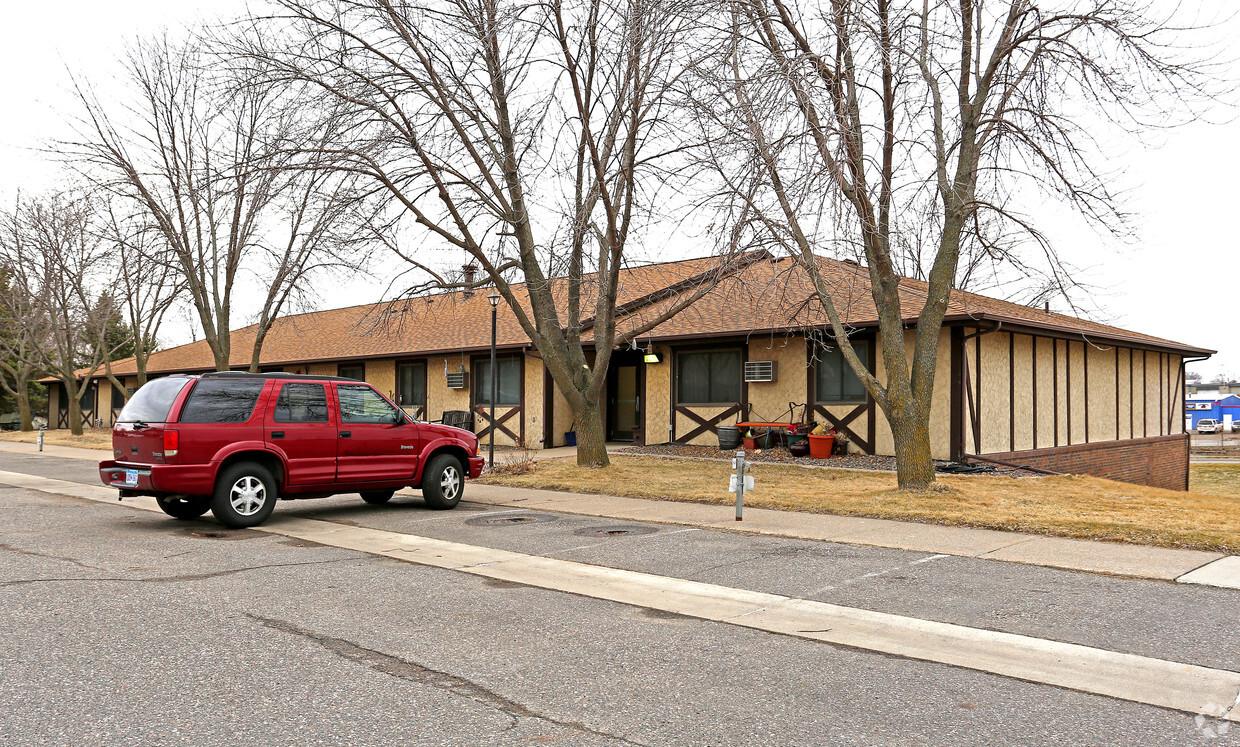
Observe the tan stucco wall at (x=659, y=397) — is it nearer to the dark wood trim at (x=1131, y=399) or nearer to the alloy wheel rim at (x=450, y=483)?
the alloy wheel rim at (x=450, y=483)

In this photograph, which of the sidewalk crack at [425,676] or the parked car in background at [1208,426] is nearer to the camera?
the sidewalk crack at [425,676]

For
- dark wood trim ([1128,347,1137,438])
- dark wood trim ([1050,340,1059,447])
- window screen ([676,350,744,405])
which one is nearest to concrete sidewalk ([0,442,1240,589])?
window screen ([676,350,744,405])

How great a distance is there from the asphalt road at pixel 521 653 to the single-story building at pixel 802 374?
7.88 m

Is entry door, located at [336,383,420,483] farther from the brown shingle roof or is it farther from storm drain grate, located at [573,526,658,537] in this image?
the brown shingle roof

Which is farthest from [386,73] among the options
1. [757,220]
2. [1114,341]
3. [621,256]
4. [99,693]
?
[1114,341]

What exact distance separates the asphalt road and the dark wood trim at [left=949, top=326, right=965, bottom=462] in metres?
9.35

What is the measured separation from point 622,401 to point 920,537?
15.8m

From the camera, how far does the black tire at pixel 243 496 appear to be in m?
10.4

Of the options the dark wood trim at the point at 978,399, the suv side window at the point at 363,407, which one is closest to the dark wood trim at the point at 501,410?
the dark wood trim at the point at 978,399

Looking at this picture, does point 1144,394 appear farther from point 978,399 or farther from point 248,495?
point 248,495

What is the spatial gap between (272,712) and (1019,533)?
28.1 feet

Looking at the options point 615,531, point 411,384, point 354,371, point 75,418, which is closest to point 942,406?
point 615,531

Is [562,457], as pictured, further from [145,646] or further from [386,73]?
[145,646]

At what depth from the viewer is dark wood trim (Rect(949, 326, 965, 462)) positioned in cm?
1761
